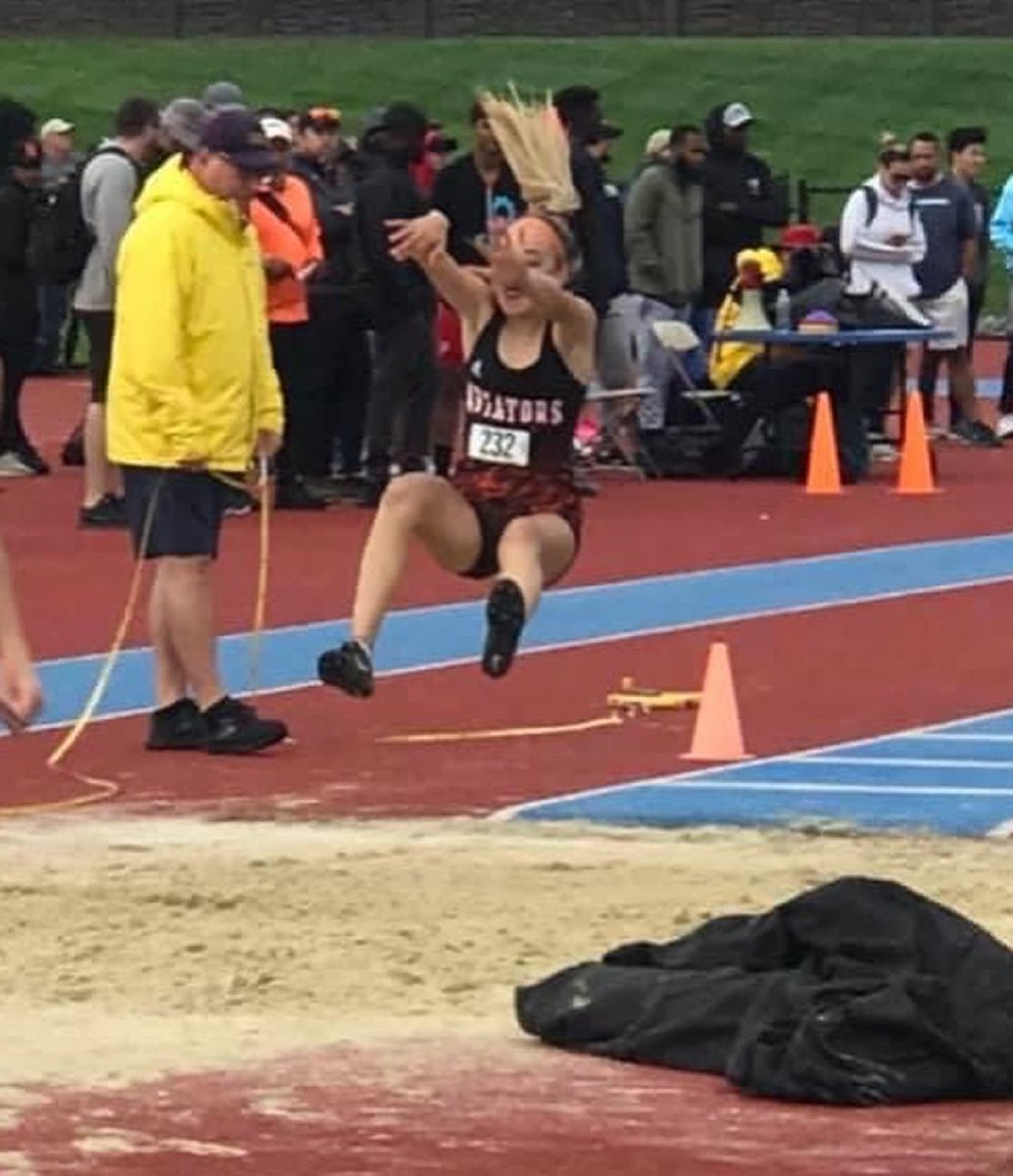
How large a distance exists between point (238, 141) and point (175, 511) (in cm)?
120

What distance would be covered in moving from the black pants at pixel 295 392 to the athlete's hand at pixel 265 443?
716 cm

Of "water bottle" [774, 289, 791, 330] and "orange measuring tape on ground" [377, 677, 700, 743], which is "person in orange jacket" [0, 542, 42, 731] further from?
"water bottle" [774, 289, 791, 330]

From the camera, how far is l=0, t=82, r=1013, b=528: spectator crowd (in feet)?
64.6

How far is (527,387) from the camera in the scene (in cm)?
1258

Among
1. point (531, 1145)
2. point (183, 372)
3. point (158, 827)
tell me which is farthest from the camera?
point (183, 372)

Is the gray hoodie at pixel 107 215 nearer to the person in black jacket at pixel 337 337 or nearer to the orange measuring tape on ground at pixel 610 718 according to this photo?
the person in black jacket at pixel 337 337

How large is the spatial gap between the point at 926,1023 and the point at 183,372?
5.33 m

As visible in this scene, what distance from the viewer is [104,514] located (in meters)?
19.5

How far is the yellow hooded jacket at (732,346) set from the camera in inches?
905

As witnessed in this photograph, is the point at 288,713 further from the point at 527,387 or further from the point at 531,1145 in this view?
the point at 531,1145

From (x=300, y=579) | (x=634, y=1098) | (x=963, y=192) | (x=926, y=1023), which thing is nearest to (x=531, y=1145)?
(x=634, y=1098)

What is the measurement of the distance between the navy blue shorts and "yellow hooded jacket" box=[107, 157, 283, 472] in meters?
0.06

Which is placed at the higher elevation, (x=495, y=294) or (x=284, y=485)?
(x=495, y=294)

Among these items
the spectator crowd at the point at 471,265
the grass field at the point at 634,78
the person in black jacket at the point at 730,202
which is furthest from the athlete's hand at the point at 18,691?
the grass field at the point at 634,78
